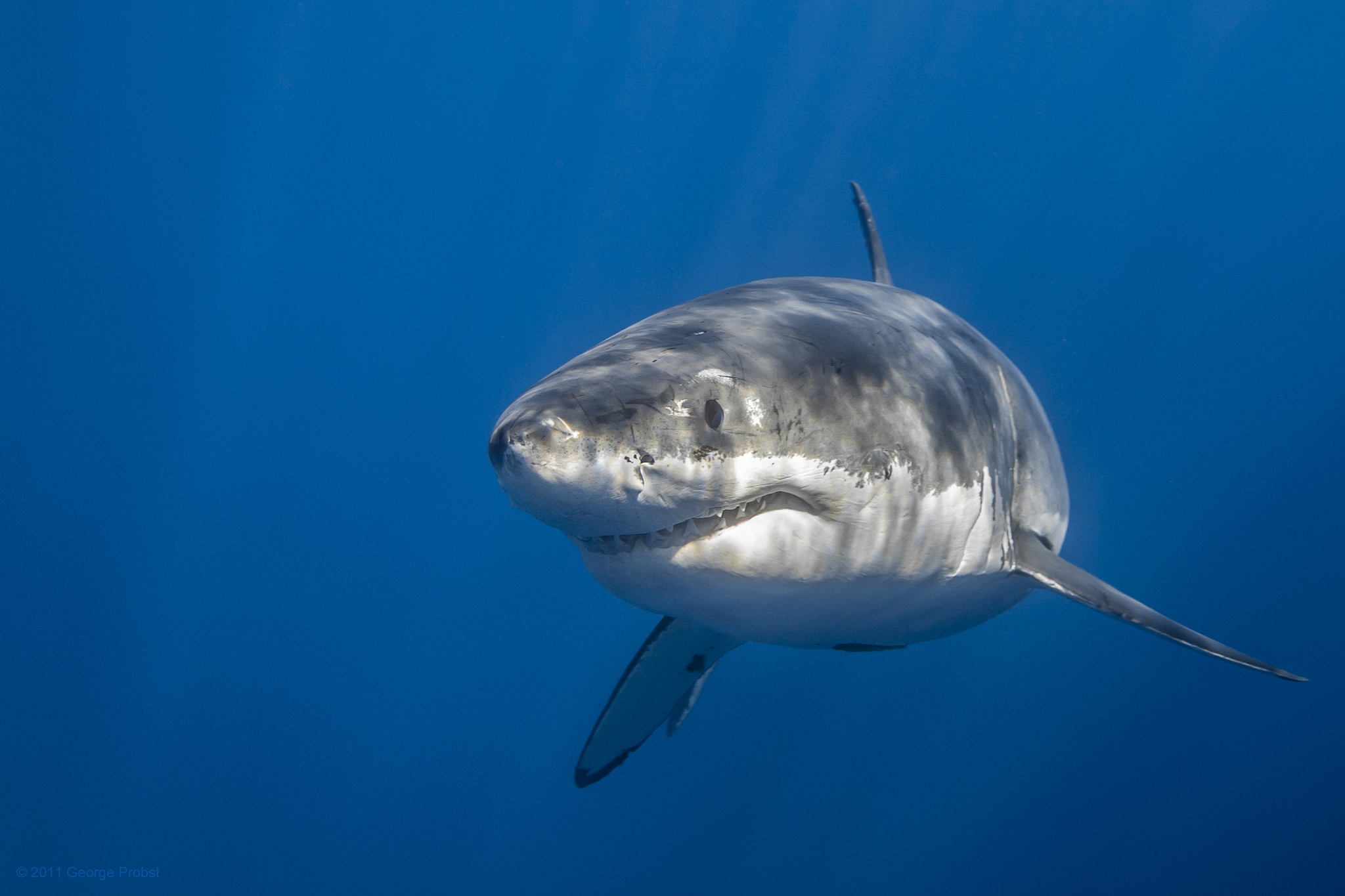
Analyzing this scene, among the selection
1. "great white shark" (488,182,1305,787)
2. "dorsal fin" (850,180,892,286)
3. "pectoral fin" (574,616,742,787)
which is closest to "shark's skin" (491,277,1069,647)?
"great white shark" (488,182,1305,787)

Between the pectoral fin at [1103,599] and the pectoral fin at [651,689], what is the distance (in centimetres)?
138

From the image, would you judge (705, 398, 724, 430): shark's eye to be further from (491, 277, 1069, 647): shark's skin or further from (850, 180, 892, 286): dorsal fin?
(850, 180, 892, 286): dorsal fin

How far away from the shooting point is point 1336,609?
29656mm

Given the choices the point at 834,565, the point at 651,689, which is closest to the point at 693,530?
the point at 834,565

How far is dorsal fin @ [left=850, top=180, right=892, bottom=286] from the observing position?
4.60 m

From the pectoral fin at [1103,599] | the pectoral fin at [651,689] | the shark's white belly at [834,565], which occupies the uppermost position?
the shark's white belly at [834,565]

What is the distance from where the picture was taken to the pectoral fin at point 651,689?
130 inches

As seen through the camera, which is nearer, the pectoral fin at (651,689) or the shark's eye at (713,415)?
the shark's eye at (713,415)

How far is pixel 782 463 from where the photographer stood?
1481mm

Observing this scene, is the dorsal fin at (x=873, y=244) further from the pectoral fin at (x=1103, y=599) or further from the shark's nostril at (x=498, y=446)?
the shark's nostril at (x=498, y=446)

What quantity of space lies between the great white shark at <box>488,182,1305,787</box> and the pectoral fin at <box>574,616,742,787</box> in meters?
0.96

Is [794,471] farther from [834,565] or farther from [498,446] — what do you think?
[498,446]

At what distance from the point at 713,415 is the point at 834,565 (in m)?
0.54

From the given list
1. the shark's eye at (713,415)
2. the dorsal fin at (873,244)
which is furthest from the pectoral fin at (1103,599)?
the dorsal fin at (873,244)
